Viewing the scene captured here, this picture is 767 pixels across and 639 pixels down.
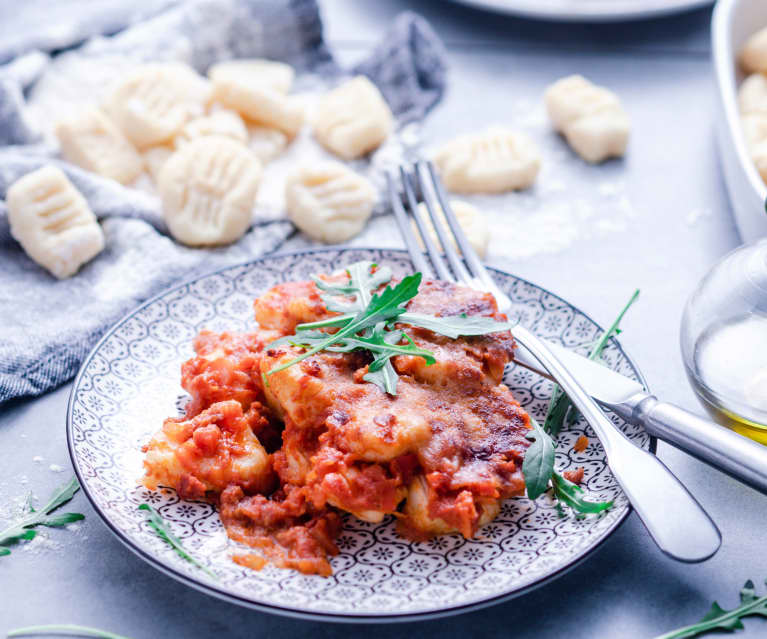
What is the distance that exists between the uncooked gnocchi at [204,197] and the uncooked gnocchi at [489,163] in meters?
0.73

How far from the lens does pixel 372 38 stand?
4340 mm

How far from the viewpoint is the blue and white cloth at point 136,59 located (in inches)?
102

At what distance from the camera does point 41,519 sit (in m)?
1.96

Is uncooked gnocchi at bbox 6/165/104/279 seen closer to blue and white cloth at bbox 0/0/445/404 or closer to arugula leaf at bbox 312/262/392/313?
→ blue and white cloth at bbox 0/0/445/404

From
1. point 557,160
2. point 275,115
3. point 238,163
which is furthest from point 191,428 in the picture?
point 557,160

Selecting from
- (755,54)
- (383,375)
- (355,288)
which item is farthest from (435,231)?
(755,54)

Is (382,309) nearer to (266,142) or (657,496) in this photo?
(657,496)

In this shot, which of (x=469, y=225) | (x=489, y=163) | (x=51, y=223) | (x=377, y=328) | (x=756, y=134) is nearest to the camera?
(x=377, y=328)

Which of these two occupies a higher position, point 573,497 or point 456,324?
point 456,324

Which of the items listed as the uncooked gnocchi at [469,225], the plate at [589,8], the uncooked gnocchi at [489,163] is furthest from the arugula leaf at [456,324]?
the plate at [589,8]

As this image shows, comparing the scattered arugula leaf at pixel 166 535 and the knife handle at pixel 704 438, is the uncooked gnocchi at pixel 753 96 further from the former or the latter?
the scattered arugula leaf at pixel 166 535

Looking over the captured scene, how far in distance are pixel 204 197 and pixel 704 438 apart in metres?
1.83

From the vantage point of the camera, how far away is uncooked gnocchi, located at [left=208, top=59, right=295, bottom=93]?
142 inches

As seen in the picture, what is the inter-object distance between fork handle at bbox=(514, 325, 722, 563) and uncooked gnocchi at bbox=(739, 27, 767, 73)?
2164 millimetres
